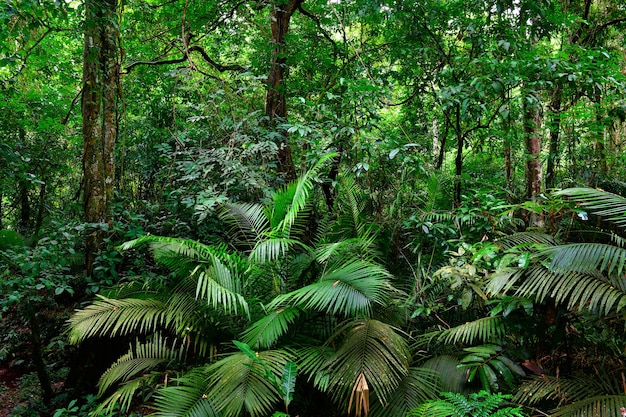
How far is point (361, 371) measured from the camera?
253cm

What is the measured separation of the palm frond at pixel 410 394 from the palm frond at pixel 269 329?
0.80 m

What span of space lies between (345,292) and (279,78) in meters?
3.57

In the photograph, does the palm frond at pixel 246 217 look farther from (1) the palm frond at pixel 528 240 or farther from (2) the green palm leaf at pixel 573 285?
(2) the green palm leaf at pixel 573 285

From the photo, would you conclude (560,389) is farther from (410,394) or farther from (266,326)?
(266,326)

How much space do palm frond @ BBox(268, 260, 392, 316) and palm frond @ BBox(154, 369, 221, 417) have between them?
74cm

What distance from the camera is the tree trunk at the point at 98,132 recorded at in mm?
3871

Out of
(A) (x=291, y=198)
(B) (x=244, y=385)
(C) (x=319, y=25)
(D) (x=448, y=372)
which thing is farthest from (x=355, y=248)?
(C) (x=319, y=25)

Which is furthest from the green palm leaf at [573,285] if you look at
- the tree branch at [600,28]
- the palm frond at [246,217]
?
the tree branch at [600,28]

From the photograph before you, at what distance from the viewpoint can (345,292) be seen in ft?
9.21

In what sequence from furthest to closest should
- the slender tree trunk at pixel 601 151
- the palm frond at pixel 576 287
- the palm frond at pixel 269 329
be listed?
the slender tree trunk at pixel 601 151, the palm frond at pixel 269 329, the palm frond at pixel 576 287

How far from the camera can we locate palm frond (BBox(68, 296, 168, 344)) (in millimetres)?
3158

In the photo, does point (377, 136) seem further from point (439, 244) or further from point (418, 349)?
point (418, 349)

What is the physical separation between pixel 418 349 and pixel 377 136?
217 cm

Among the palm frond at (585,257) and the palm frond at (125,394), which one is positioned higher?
the palm frond at (585,257)
